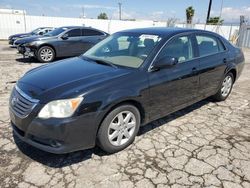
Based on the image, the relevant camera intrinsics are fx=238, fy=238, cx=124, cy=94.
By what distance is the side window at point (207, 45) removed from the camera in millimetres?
4321

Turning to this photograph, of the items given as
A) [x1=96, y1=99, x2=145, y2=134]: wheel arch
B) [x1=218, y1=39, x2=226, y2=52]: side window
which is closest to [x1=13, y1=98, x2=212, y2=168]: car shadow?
[x1=96, y1=99, x2=145, y2=134]: wheel arch

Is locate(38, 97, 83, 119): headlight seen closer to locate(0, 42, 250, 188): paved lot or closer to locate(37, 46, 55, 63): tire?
locate(0, 42, 250, 188): paved lot

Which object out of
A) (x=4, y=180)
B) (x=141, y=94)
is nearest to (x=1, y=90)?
(x=4, y=180)

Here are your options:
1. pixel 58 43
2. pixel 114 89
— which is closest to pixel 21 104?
pixel 114 89

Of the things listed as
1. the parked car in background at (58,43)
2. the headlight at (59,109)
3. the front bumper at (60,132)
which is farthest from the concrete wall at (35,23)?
the headlight at (59,109)

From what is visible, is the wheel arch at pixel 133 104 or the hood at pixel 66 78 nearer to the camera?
the hood at pixel 66 78

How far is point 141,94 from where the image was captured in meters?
3.19

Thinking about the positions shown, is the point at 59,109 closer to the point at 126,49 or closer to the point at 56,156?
the point at 56,156

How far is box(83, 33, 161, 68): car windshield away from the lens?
3.51 metres

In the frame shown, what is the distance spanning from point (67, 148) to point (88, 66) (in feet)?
4.23

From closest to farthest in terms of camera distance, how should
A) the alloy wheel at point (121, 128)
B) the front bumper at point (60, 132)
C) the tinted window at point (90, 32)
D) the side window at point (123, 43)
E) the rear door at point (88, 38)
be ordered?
the front bumper at point (60, 132) < the alloy wheel at point (121, 128) < the side window at point (123, 43) < the rear door at point (88, 38) < the tinted window at point (90, 32)

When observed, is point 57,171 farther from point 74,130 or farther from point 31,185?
point 74,130

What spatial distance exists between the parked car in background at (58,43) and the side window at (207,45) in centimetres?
686

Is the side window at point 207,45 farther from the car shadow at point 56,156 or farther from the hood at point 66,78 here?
the car shadow at point 56,156
